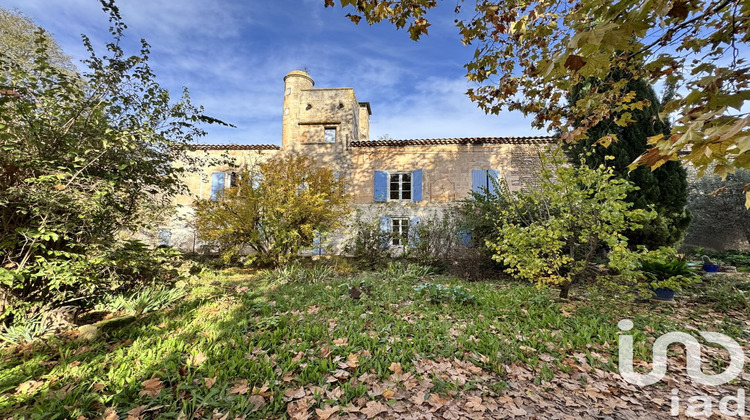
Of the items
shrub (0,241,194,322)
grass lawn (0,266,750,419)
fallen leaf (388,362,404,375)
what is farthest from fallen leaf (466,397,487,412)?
shrub (0,241,194,322)

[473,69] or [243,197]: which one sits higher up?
[473,69]

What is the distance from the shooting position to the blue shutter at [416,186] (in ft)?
43.2

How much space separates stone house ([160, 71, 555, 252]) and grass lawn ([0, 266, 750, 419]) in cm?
815

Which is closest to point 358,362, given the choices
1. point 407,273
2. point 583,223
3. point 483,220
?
point 583,223

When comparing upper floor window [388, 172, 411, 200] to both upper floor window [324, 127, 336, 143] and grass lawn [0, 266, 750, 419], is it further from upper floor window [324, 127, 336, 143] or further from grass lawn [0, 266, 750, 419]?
grass lawn [0, 266, 750, 419]

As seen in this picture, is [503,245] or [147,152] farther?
[503,245]

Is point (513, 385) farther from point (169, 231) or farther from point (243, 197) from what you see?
point (169, 231)

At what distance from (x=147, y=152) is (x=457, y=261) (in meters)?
7.44

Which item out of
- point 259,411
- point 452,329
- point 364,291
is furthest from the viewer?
point 364,291

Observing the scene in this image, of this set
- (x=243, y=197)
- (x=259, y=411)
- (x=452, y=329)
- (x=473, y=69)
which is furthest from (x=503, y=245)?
(x=243, y=197)

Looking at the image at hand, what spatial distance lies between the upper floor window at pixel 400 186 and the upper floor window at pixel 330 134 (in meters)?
3.39

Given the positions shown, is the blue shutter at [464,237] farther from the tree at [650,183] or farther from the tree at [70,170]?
the tree at [70,170]

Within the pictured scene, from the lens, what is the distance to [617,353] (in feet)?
11.2

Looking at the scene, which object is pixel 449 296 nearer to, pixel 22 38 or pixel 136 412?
pixel 136 412
